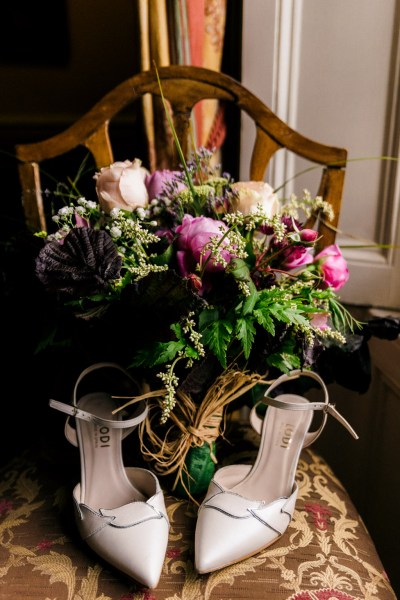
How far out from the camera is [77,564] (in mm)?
610

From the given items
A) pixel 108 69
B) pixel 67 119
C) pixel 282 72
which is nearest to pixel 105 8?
pixel 108 69

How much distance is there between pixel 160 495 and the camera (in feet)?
2.15

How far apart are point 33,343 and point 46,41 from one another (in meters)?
1.09

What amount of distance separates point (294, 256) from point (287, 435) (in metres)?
0.29

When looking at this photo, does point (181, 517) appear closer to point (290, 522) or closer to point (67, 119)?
point (290, 522)

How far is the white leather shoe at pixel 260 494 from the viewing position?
0.60 metres

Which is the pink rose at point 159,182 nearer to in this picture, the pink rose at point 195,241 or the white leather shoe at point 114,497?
the pink rose at point 195,241

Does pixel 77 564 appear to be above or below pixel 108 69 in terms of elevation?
below

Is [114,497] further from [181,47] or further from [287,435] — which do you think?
[181,47]

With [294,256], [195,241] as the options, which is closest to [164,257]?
[195,241]

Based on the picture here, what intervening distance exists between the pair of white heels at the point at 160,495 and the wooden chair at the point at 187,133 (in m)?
0.30

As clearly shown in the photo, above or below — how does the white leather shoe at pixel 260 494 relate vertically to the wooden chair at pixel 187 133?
below

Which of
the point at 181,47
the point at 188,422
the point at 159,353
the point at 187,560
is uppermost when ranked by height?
the point at 181,47

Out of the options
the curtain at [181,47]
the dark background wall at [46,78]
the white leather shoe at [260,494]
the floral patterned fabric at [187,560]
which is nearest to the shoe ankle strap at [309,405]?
the white leather shoe at [260,494]
